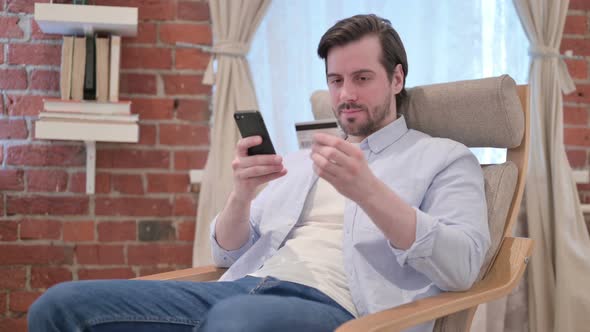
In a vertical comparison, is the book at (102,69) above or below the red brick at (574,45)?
below

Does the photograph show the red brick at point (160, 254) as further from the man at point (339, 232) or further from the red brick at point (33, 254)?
the man at point (339, 232)

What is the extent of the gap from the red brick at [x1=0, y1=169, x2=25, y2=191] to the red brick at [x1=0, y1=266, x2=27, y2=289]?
0.27 metres

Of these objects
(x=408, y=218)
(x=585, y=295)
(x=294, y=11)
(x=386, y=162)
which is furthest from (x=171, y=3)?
(x=585, y=295)

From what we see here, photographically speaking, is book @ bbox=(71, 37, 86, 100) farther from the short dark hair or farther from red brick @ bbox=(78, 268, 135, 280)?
the short dark hair

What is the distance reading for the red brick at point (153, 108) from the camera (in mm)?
2221

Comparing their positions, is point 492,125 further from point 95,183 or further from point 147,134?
point 95,183

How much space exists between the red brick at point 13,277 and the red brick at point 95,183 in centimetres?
33

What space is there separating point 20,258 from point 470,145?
155 cm

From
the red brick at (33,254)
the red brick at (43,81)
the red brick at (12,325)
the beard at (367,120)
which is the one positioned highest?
the red brick at (43,81)

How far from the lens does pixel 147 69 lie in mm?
2229

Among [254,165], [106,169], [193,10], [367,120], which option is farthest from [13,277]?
[367,120]

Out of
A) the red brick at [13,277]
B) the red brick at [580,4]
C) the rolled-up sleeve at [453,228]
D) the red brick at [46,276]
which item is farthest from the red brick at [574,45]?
the red brick at [13,277]

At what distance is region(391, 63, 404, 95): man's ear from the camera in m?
1.53

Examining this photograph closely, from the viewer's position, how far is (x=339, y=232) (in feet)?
4.73
